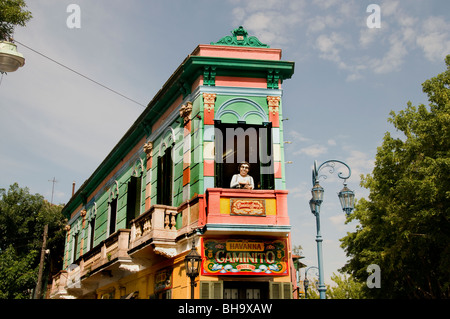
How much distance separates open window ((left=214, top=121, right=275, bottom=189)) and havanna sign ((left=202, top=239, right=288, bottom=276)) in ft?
5.62

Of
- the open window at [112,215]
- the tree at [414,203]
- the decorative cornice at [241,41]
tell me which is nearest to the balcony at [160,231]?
the decorative cornice at [241,41]

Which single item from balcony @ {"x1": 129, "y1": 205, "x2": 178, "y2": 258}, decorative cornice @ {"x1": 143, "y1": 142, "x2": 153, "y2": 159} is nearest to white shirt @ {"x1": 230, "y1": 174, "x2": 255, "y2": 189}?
balcony @ {"x1": 129, "y1": 205, "x2": 178, "y2": 258}

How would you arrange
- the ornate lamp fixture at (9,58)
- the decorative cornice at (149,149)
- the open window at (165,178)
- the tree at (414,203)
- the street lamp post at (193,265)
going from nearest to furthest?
the ornate lamp fixture at (9,58), the street lamp post at (193,265), the open window at (165,178), the decorative cornice at (149,149), the tree at (414,203)

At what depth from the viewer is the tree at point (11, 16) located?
38.9 feet

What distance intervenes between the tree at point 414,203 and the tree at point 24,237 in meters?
22.1

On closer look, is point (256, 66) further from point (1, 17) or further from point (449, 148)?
point (449, 148)

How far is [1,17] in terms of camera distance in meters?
11.9

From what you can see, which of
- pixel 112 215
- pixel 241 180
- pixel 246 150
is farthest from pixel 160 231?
pixel 112 215

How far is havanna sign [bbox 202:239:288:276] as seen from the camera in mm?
13227

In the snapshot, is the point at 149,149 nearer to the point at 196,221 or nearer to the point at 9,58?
the point at 196,221

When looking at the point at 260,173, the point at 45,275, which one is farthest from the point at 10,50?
the point at 45,275

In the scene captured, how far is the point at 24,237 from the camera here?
36062mm

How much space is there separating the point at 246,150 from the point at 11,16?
7.52 m

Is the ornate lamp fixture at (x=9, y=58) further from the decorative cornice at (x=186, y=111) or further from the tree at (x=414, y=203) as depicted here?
the tree at (x=414, y=203)
